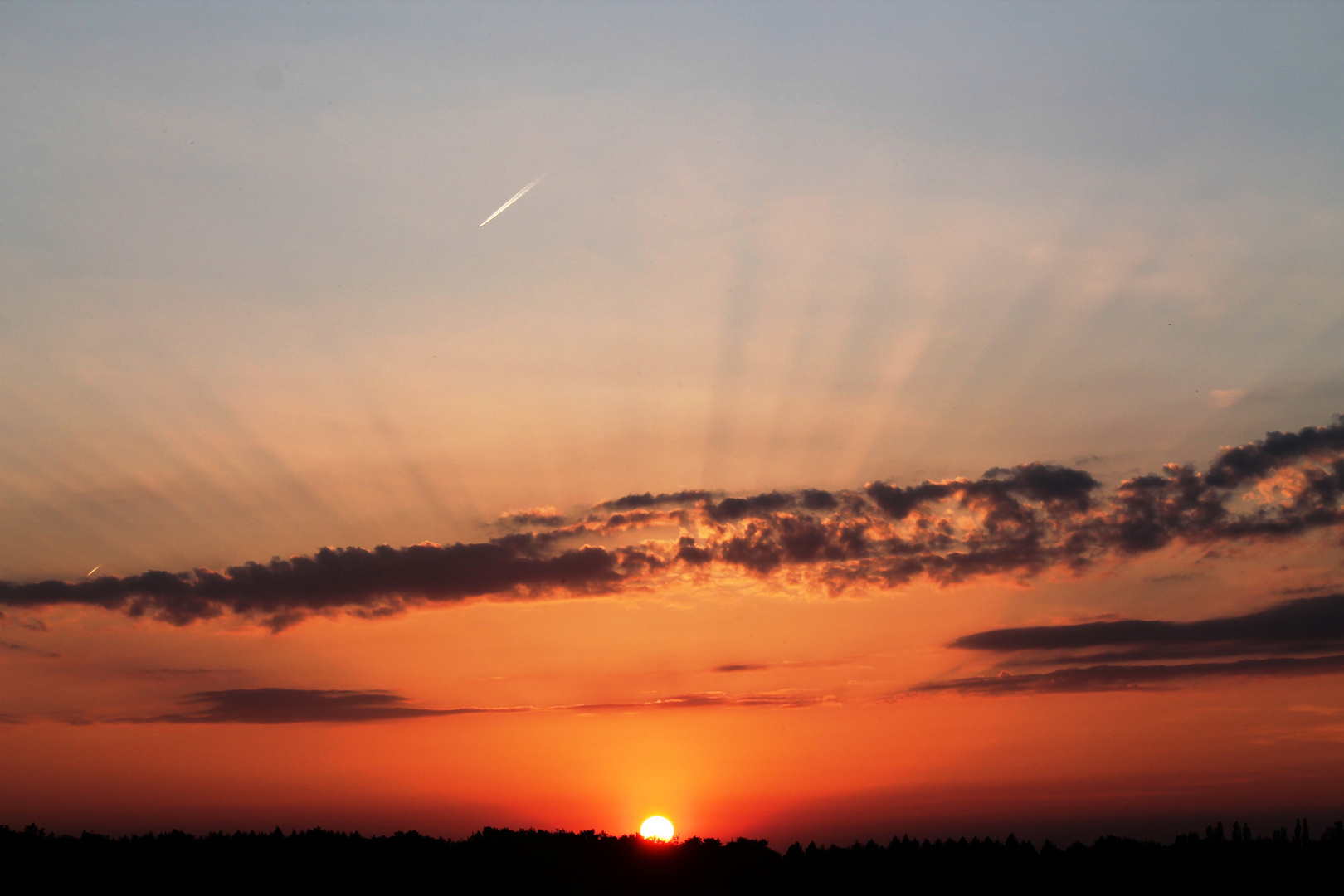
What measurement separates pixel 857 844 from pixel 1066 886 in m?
15.3

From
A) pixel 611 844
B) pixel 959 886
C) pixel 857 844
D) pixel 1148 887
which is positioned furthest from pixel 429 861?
pixel 1148 887

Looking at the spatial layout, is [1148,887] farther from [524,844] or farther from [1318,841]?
[524,844]

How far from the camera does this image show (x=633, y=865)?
7694 centimetres

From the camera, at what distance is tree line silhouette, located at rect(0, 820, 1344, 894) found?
70000 mm

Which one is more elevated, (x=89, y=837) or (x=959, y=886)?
(x=89, y=837)

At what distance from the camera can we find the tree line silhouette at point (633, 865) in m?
70.0

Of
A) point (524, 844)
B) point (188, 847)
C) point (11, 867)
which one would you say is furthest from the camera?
point (524, 844)

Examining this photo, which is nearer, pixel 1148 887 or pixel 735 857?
pixel 1148 887

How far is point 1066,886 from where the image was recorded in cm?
7306

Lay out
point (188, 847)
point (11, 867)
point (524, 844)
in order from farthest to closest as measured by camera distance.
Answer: point (524, 844), point (188, 847), point (11, 867)

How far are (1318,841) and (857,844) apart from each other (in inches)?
1281

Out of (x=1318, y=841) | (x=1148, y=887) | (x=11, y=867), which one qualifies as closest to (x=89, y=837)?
(x=11, y=867)

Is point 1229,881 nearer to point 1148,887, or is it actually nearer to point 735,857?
point 1148,887

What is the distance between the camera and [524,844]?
78.5m
